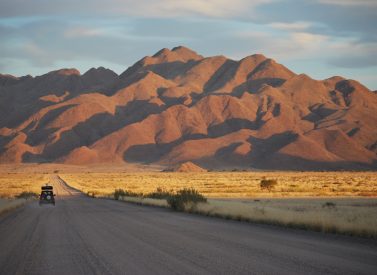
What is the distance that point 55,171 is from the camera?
7416 inches

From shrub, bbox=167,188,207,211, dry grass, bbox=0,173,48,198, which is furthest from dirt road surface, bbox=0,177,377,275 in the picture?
dry grass, bbox=0,173,48,198

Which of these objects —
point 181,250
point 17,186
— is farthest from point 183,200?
Result: point 17,186

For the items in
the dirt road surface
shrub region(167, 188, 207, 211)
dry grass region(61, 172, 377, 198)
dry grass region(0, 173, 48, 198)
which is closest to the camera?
the dirt road surface

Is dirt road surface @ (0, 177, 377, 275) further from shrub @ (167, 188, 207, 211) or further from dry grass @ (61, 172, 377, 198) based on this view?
dry grass @ (61, 172, 377, 198)

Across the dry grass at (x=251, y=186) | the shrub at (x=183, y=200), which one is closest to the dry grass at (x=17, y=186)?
the dry grass at (x=251, y=186)

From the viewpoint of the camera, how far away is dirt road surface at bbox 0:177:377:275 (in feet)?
41.5

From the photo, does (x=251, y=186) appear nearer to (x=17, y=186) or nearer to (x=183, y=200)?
(x=17, y=186)

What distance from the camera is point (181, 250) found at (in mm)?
15602

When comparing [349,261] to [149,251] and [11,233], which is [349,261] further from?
[11,233]

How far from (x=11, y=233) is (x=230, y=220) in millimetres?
9575

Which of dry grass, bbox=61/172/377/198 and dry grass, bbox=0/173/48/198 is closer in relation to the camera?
dry grass, bbox=61/172/377/198

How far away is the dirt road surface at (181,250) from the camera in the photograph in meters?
12.6

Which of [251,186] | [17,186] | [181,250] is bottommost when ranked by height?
[251,186]

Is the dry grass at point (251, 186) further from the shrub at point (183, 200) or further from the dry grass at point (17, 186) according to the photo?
the shrub at point (183, 200)
